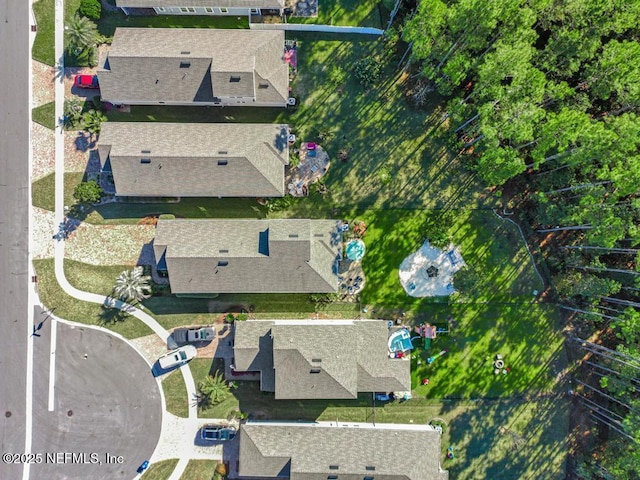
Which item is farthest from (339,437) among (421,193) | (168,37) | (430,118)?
(168,37)

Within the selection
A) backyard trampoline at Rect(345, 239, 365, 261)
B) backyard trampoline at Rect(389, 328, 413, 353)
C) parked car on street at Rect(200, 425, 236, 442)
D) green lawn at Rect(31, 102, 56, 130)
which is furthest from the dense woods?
green lawn at Rect(31, 102, 56, 130)

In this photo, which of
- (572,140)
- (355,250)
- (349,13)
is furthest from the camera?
(349,13)

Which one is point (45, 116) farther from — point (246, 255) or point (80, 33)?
point (246, 255)

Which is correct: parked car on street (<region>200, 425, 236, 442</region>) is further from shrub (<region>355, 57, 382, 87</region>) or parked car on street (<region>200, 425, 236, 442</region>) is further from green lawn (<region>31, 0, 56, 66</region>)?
green lawn (<region>31, 0, 56, 66</region>)

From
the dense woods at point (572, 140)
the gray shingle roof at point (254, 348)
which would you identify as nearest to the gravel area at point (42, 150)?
the gray shingle roof at point (254, 348)

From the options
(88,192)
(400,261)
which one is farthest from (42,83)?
(400,261)

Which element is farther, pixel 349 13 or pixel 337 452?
pixel 349 13

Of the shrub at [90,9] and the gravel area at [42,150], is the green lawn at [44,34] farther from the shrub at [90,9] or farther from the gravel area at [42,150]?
the gravel area at [42,150]

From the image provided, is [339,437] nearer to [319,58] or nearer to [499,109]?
[499,109]
